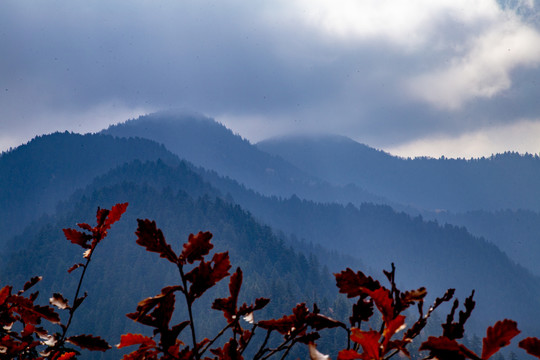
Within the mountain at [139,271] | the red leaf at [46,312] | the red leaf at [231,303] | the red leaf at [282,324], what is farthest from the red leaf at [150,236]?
the mountain at [139,271]

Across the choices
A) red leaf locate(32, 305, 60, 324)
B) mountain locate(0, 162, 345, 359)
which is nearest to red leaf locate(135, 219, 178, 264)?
red leaf locate(32, 305, 60, 324)

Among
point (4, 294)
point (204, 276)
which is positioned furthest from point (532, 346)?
point (4, 294)

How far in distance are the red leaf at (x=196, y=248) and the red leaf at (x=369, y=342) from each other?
17.4 inches

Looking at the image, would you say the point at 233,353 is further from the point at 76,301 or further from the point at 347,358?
the point at 76,301

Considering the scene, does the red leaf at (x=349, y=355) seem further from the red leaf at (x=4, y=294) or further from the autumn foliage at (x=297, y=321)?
the red leaf at (x=4, y=294)

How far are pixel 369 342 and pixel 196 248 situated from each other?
1.65 feet

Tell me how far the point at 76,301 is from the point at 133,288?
6782 inches

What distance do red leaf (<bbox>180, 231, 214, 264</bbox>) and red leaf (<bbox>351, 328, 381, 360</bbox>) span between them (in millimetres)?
441

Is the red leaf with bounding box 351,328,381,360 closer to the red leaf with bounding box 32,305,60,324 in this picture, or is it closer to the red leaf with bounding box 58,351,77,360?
the red leaf with bounding box 58,351,77,360

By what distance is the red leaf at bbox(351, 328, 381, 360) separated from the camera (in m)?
0.83

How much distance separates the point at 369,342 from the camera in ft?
2.82

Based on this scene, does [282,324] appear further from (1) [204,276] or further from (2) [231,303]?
(1) [204,276]

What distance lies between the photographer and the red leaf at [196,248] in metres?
1.05

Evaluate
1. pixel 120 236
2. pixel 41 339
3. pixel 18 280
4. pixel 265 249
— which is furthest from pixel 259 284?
pixel 41 339
